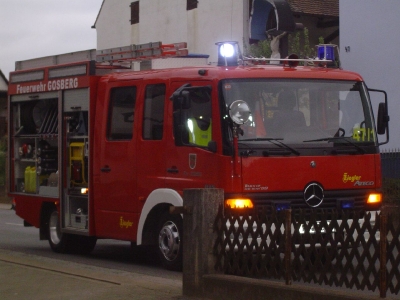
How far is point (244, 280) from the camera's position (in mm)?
8406

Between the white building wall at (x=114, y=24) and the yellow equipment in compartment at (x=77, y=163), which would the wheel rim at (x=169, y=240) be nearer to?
the yellow equipment in compartment at (x=77, y=163)

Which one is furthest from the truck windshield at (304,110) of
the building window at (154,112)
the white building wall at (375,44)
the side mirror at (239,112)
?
the white building wall at (375,44)

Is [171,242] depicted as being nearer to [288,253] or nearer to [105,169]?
[105,169]

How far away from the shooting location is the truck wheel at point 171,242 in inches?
439

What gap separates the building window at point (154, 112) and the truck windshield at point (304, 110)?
130cm

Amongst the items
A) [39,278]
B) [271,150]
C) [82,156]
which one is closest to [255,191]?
[271,150]

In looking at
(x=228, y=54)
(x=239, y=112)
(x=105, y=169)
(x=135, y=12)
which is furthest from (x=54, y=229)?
(x=135, y=12)

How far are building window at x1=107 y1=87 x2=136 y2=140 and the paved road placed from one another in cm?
198

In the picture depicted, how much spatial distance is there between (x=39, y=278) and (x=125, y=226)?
6.56 ft

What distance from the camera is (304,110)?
1102cm

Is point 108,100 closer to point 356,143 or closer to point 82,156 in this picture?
point 82,156

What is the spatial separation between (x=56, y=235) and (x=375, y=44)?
15.0 meters

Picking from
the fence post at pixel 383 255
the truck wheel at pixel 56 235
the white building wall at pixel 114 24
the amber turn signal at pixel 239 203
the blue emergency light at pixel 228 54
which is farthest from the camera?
the white building wall at pixel 114 24

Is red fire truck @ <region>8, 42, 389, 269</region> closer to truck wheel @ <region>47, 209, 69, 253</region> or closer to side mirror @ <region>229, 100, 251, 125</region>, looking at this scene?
side mirror @ <region>229, 100, 251, 125</region>
